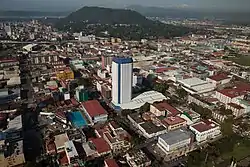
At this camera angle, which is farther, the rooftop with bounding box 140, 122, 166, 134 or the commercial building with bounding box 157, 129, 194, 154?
the rooftop with bounding box 140, 122, 166, 134

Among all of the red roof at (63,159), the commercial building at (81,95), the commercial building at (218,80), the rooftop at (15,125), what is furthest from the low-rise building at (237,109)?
the rooftop at (15,125)

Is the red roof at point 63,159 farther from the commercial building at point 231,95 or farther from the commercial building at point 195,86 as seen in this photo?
the commercial building at point 231,95

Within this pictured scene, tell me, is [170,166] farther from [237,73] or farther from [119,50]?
[119,50]

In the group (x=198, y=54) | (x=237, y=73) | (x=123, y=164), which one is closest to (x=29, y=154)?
(x=123, y=164)

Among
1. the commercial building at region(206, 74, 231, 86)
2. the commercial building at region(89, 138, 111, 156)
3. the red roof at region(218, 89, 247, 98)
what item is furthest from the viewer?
the commercial building at region(206, 74, 231, 86)

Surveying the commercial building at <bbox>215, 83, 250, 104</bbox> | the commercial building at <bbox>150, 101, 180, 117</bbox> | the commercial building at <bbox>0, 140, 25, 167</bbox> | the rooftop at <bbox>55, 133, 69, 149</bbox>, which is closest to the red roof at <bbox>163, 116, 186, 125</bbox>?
the commercial building at <bbox>150, 101, 180, 117</bbox>

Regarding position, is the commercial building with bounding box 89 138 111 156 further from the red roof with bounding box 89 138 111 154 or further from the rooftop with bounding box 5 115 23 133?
the rooftop with bounding box 5 115 23 133
